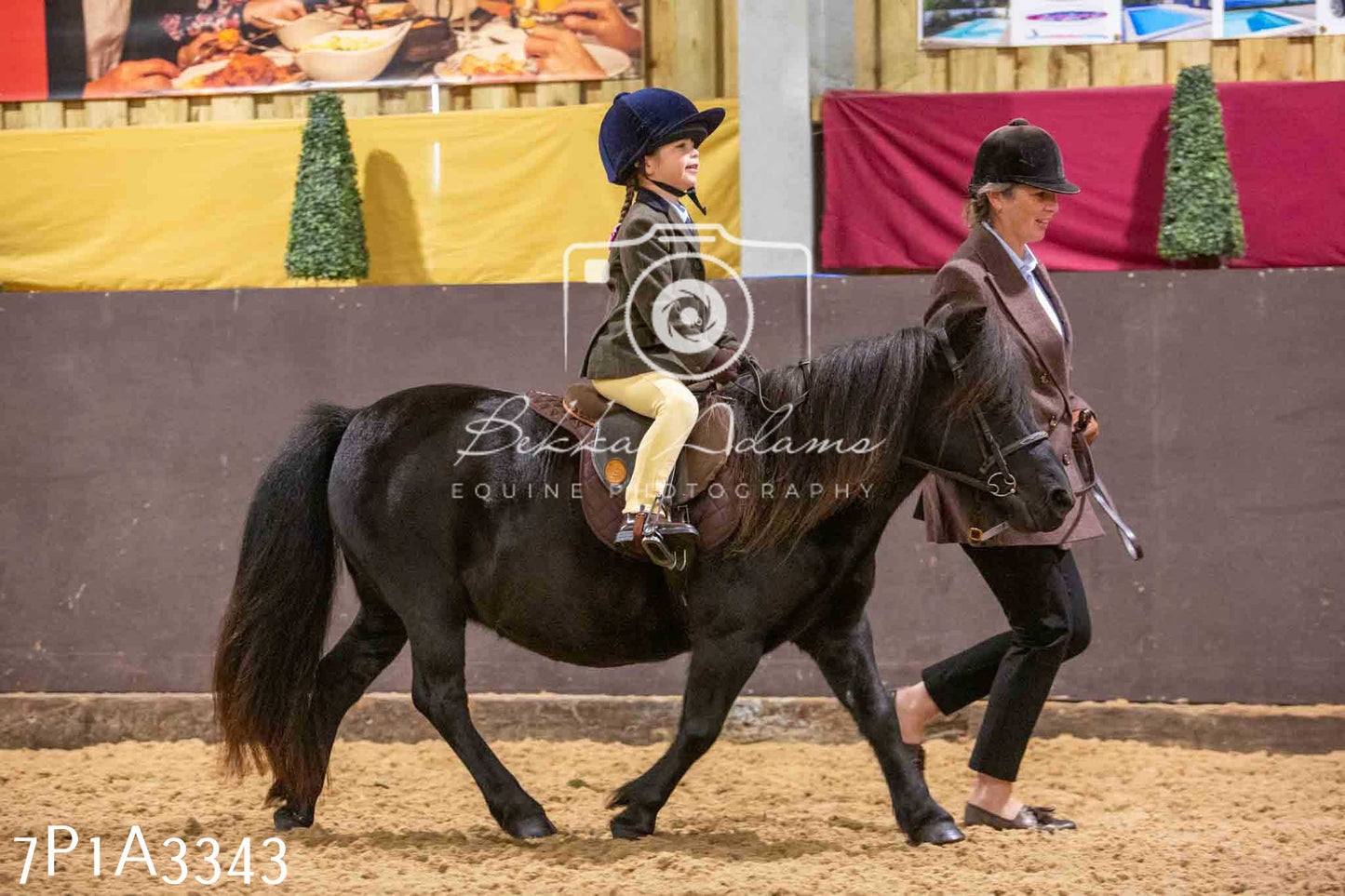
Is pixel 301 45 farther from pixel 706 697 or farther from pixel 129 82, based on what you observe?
pixel 706 697

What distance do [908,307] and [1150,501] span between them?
1233 mm

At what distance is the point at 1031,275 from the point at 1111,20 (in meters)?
3.49

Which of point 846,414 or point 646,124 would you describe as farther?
point 646,124

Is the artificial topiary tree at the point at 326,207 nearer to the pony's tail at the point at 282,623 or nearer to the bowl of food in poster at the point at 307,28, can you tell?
the bowl of food in poster at the point at 307,28

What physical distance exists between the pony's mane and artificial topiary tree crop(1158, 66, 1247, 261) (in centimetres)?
272

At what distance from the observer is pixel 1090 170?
6539 mm

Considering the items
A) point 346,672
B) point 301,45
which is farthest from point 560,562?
point 301,45

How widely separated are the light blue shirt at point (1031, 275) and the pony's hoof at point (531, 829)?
2045mm

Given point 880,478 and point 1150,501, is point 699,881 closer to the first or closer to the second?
point 880,478

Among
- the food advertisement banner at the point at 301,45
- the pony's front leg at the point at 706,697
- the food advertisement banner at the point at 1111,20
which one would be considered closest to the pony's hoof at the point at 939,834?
the pony's front leg at the point at 706,697

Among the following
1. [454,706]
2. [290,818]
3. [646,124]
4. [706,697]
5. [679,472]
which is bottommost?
[290,818]

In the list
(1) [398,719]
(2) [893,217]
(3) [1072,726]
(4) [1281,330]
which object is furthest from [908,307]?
(1) [398,719]

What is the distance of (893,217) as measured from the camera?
6652mm

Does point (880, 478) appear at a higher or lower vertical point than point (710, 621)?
higher
